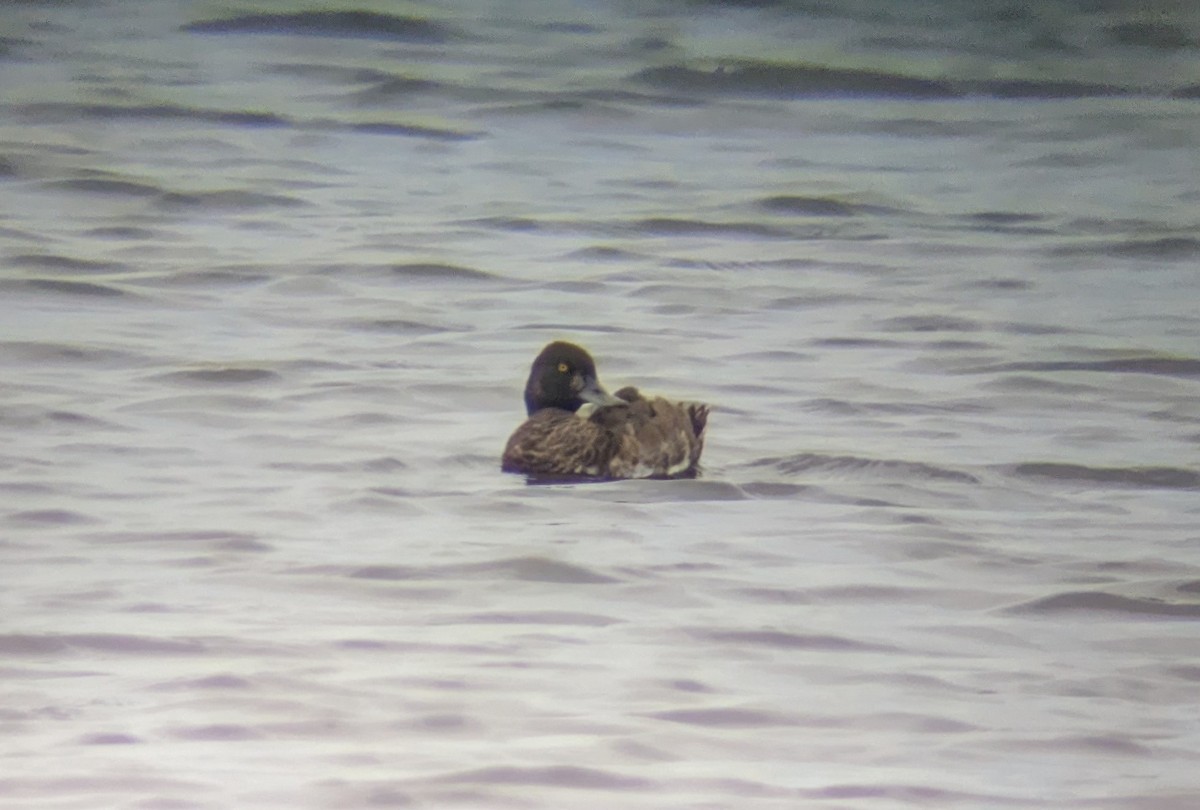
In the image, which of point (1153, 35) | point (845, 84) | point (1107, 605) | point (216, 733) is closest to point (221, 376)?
point (1107, 605)

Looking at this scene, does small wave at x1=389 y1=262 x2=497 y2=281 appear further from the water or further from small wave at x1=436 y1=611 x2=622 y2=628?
small wave at x1=436 y1=611 x2=622 y2=628

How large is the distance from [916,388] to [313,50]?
12.8 ft

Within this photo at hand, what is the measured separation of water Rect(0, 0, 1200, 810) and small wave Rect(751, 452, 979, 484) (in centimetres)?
3

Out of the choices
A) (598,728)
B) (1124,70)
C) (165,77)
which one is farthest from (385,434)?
(1124,70)

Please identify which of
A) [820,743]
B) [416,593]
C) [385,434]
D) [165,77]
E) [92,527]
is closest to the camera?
[820,743]

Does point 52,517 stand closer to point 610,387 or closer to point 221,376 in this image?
point 221,376

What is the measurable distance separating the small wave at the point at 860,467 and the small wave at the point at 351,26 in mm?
4405

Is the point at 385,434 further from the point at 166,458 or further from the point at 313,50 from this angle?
the point at 313,50

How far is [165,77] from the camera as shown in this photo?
964cm

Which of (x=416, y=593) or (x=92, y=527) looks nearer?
(x=416, y=593)

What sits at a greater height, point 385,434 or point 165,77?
point 165,77

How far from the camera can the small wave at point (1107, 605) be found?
484cm

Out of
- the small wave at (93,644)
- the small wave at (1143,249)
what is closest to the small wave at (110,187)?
the small wave at (1143,249)

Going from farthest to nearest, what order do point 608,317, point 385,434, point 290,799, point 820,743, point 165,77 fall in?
point 165,77
point 608,317
point 385,434
point 820,743
point 290,799
